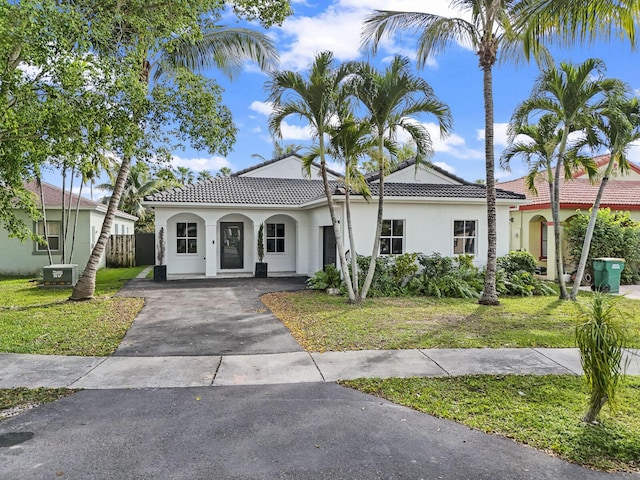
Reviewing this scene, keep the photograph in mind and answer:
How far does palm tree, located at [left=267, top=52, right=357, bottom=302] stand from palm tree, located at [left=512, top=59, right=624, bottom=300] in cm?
495

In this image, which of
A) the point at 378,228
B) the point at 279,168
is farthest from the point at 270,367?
the point at 279,168

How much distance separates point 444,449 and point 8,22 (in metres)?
6.55

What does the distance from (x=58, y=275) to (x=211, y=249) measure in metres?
5.20

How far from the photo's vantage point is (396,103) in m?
10.5

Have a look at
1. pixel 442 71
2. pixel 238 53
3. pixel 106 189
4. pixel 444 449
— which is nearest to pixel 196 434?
pixel 444 449

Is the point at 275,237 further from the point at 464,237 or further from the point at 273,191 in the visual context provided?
the point at 464,237

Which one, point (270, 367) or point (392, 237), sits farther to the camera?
point (392, 237)

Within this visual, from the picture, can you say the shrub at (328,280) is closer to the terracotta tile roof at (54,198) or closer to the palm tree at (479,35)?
the palm tree at (479,35)

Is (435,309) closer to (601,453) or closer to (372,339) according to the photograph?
(372,339)

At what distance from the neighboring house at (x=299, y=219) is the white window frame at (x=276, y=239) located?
0.04 meters

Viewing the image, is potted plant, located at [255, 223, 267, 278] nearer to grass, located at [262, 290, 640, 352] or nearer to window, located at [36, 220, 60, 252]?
grass, located at [262, 290, 640, 352]

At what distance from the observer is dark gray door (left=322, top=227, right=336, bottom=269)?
50.7ft

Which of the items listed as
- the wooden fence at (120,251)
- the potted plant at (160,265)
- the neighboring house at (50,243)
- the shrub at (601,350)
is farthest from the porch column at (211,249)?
the shrub at (601,350)

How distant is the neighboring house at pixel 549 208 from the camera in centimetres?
1633
